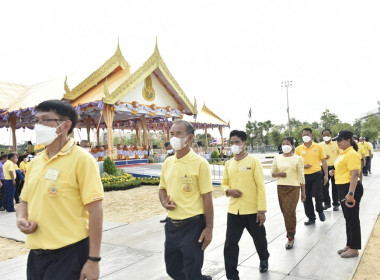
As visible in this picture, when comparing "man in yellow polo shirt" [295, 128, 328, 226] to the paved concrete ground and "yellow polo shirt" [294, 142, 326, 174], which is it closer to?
"yellow polo shirt" [294, 142, 326, 174]

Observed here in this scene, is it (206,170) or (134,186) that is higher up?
(206,170)

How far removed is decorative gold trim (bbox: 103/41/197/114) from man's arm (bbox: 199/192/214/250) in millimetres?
14028

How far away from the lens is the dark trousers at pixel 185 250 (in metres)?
2.70

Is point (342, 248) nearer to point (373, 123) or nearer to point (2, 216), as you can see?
point (2, 216)

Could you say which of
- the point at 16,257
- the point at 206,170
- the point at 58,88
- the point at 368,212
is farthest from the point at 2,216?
the point at 58,88

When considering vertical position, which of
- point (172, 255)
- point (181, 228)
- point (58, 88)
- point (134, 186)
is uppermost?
point (58, 88)

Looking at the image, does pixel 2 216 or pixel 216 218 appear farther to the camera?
pixel 2 216

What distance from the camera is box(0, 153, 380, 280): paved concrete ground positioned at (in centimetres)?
389

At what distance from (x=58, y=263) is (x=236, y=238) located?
2.23 m

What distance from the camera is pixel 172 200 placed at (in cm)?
291

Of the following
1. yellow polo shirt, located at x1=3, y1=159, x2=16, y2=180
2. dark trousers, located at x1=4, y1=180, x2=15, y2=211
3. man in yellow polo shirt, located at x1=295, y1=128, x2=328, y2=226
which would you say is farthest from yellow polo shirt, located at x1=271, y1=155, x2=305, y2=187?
dark trousers, located at x1=4, y1=180, x2=15, y2=211

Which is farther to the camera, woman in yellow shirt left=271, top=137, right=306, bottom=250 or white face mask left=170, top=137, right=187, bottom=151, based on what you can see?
woman in yellow shirt left=271, top=137, right=306, bottom=250

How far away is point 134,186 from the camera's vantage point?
13367 millimetres

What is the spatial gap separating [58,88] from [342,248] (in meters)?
19.2
